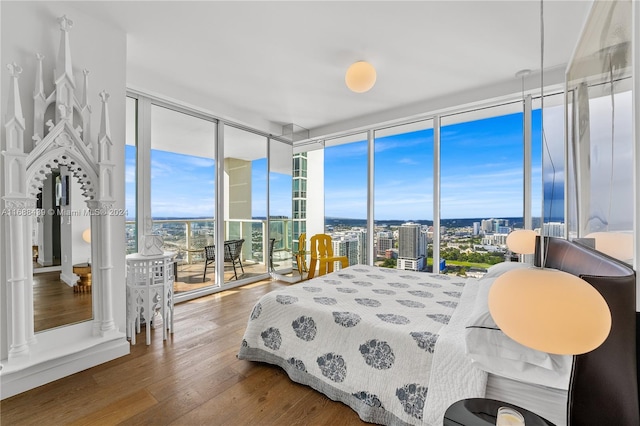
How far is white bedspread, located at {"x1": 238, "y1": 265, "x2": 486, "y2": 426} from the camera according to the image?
144 centimetres

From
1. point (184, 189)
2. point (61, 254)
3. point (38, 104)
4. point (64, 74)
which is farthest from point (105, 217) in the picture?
point (184, 189)

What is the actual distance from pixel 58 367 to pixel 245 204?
2994 mm

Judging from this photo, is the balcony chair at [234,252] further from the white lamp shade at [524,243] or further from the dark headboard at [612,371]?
the dark headboard at [612,371]

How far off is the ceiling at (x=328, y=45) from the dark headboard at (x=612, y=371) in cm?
212

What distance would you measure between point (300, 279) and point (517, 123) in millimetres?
3857

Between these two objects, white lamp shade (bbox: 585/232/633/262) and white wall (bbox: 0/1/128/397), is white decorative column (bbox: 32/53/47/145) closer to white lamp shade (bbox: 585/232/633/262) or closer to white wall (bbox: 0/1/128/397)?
white wall (bbox: 0/1/128/397)

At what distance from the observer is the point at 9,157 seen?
1.83m

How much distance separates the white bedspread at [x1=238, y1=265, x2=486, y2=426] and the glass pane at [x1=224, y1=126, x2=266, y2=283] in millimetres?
2292

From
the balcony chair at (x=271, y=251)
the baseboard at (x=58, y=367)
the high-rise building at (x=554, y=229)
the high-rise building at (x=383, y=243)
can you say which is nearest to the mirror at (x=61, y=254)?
the baseboard at (x=58, y=367)

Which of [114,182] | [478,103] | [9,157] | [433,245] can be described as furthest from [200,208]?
[478,103]

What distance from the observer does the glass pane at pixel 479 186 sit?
352cm

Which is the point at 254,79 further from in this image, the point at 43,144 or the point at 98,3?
the point at 43,144

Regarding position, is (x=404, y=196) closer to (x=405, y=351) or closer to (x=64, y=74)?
(x=405, y=351)

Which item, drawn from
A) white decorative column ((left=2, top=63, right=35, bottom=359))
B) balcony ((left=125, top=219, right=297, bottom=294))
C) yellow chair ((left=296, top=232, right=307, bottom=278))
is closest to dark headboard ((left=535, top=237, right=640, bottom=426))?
white decorative column ((left=2, top=63, right=35, bottom=359))
